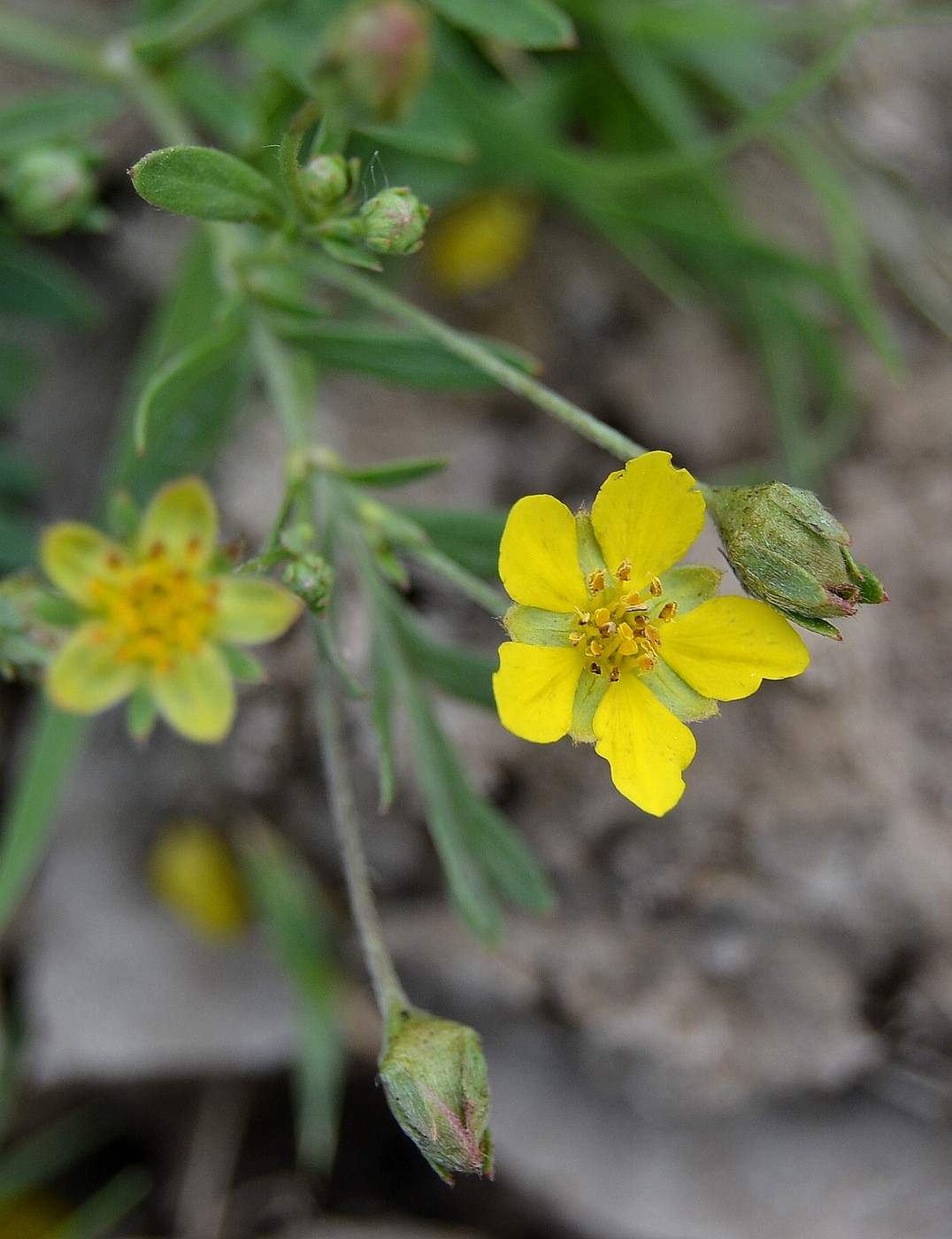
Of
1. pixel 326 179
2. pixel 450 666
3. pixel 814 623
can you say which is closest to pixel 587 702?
pixel 814 623

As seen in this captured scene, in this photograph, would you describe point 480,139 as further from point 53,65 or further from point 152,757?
point 152,757

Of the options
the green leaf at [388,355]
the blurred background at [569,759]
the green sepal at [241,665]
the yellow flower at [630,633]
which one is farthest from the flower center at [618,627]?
the blurred background at [569,759]

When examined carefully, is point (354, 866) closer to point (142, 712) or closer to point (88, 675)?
point (142, 712)

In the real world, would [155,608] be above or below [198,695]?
above

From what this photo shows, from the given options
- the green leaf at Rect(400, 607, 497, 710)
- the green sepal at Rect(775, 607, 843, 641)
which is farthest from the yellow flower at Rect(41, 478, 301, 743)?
the green sepal at Rect(775, 607, 843, 641)

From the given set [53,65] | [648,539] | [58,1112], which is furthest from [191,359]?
[58,1112]

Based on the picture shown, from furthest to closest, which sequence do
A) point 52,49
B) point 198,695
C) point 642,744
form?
point 52,49, point 198,695, point 642,744

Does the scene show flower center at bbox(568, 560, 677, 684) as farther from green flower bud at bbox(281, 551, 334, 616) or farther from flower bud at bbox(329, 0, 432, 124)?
→ flower bud at bbox(329, 0, 432, 124)
